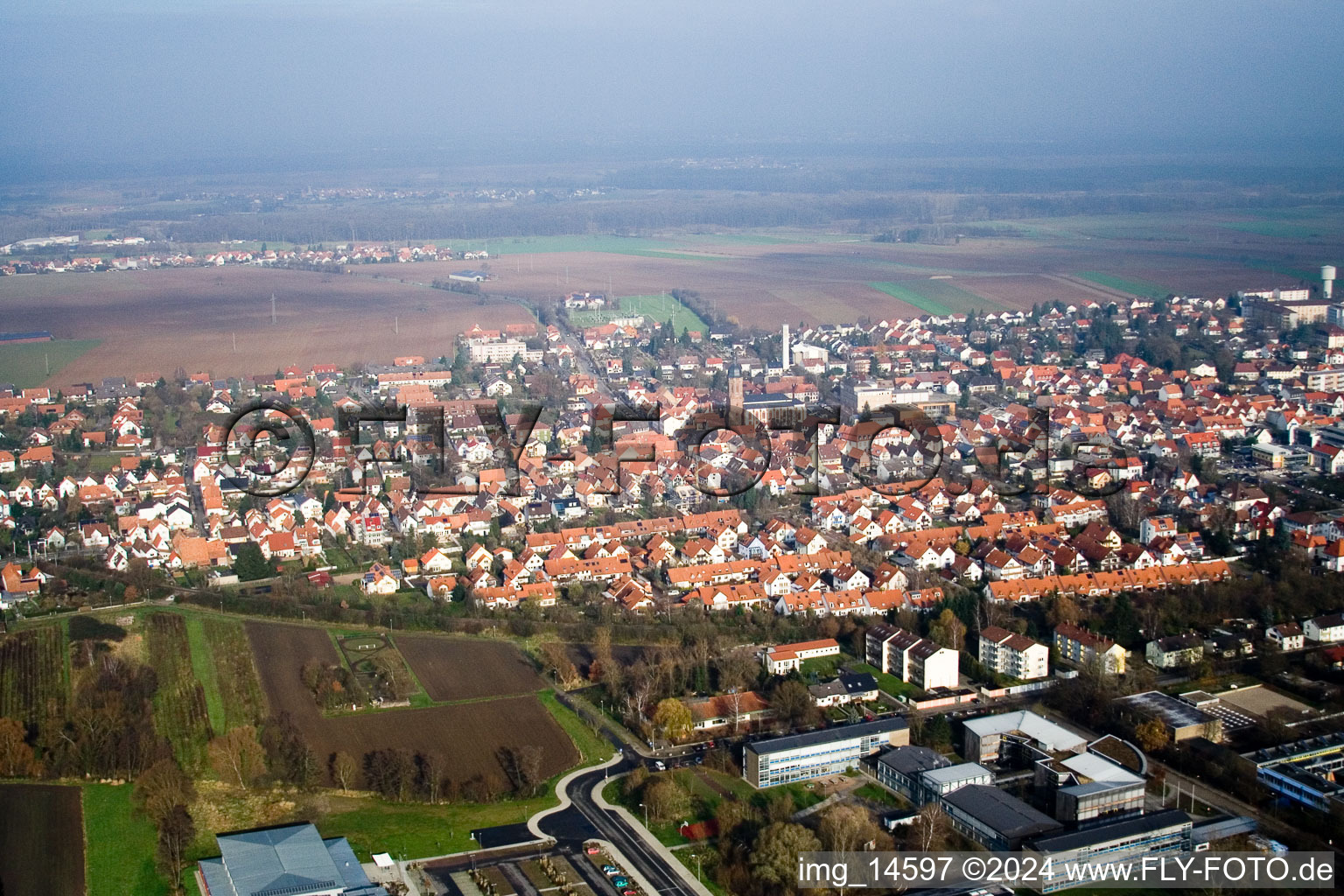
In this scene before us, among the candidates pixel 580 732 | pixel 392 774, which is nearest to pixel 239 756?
pixel 392 774

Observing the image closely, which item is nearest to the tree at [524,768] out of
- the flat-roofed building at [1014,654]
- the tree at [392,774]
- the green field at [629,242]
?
the tree at [392,774]

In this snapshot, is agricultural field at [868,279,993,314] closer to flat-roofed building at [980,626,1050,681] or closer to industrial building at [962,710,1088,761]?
flat-roofed building at [980,626,1050,681]

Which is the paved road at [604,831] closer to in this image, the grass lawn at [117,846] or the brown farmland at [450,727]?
the brown farmland at [450,727]

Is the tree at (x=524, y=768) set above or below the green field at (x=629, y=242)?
below

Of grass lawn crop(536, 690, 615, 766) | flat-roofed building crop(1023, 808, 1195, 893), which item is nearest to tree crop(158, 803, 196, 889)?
grass lawn crop(536, 690, 615, 766)

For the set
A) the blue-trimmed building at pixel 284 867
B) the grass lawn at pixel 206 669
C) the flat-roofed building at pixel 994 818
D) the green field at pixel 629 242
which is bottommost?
the grass lawn at pixel 206 669

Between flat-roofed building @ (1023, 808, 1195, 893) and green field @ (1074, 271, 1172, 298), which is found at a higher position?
green field @ (1074, 271, 1172, 298)
